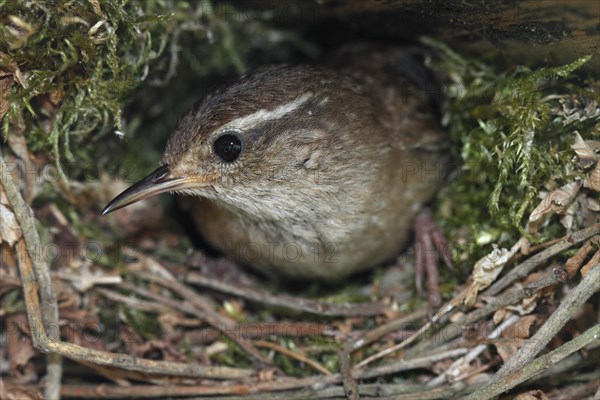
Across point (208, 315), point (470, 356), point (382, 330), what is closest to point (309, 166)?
point (382, 330)

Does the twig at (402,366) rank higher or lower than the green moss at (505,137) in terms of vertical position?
lower

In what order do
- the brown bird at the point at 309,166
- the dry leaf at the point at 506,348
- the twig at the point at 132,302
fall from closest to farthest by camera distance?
the dry leaf at the point at 506,348 < the brown bird at the point at 309,166 < the twig at the point at 132,302

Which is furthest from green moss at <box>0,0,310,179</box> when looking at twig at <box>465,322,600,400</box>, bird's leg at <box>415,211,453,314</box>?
twig at <box>465,322,600,400</box>

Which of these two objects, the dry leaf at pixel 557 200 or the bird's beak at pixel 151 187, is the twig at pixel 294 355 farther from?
the dry leaf at pixel 557 200

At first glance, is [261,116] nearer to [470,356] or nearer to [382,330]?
[382,330]

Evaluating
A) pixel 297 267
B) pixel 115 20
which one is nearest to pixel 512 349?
pixel 297 267

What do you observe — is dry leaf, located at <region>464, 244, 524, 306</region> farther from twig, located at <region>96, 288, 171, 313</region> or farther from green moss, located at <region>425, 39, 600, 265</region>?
twig, located at <region>96, 288, 171, 313</region>

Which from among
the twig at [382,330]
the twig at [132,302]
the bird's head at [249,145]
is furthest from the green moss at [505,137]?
the twig at [132,302]

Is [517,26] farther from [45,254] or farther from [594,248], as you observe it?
[45,254]
